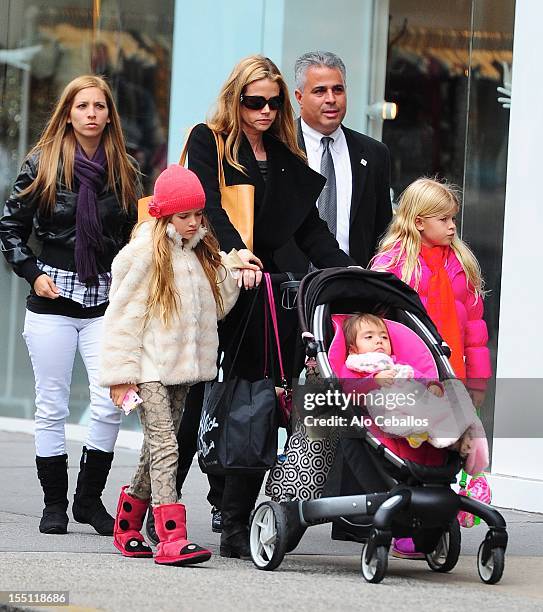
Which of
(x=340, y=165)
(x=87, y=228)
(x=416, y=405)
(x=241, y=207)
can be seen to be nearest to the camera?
(x=416, y=405)

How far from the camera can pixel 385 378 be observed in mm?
5781

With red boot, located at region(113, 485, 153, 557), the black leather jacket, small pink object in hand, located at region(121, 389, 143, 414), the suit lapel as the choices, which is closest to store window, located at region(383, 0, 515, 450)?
the suit lapel

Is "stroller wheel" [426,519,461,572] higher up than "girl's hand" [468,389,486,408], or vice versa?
"girl's hand" [468,389,486,408]

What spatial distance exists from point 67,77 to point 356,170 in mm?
4989

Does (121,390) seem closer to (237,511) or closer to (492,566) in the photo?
(237,511)

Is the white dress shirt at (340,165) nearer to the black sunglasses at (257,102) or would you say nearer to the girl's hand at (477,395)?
the black sunglasses at (257,102)

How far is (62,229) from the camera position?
22.6ft

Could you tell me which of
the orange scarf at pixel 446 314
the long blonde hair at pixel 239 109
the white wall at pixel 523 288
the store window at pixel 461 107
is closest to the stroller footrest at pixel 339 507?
the orange scarf at pixel 446 314

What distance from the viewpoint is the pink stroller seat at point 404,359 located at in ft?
18.6

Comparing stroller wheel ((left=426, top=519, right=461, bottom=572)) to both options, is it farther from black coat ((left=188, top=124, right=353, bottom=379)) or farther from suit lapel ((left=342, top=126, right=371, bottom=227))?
suit lapel ((left=342, top=126, right=371, bottom=227))

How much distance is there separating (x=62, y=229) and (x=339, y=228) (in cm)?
124

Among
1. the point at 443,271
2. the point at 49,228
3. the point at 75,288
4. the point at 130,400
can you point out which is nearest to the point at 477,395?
the point at 443,271

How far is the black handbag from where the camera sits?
589 centimetres

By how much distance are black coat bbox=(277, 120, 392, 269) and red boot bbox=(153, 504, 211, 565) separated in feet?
4.57
